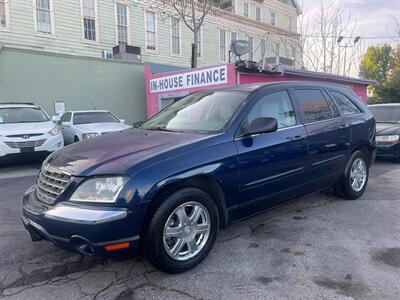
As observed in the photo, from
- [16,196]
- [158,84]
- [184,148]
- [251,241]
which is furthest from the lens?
[158,84]

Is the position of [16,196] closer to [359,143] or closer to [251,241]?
[251,241]

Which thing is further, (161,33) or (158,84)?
(161,33)

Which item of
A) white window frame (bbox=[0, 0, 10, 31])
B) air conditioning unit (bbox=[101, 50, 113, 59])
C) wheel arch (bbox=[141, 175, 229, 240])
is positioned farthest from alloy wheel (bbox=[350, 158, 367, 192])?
white window frame (bbox=[0, 0, 10, 31])

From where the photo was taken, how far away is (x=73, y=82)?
12953 mm

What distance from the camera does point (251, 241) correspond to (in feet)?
11.6

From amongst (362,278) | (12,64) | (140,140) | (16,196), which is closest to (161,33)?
(12,64)

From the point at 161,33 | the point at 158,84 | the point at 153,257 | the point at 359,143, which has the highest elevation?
the point at 161,33

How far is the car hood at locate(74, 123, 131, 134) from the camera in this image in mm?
9206

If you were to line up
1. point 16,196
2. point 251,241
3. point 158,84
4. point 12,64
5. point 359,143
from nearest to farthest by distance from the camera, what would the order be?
point 251,241, point 359,143, point 16,196, point 12,64, point 158,84

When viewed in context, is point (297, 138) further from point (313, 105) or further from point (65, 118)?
point (65, 118)

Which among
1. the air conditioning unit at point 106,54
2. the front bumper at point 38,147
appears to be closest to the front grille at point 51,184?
the front bumper at point 38,147

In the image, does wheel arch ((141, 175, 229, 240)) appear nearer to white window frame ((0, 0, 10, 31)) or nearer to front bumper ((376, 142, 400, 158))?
front bumper ((376, 142, 400, 158))

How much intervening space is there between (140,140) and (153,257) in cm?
113

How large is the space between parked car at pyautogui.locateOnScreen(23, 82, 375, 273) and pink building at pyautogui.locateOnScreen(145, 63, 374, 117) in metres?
5.49
